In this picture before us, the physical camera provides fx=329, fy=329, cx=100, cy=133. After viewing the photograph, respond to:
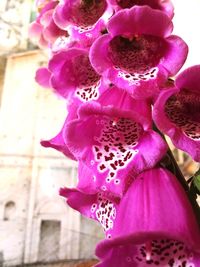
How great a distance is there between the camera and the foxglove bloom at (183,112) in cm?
34

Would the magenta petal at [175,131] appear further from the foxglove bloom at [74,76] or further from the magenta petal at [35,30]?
the magenta petal at [35,30]

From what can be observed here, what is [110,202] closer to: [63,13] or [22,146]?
[63,13]

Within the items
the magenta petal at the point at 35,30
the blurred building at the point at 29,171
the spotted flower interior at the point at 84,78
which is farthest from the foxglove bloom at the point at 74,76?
the blurred building at the point at 29,171

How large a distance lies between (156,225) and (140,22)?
207 millimetres

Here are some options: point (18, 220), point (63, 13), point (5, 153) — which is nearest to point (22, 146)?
point (5, 153)

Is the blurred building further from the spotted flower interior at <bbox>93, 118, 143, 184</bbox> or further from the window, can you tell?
the spotted flower interior at <bbox>93, 118, 143, 184</bbox>

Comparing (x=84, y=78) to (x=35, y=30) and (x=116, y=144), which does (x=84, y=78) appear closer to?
(x=116, y=144)

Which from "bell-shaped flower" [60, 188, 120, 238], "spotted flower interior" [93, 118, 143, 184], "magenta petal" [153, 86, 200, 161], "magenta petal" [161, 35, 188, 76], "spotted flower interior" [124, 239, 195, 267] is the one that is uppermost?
"magenta petal" [161, 35, 188, 76]

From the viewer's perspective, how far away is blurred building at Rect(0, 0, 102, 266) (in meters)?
0.88

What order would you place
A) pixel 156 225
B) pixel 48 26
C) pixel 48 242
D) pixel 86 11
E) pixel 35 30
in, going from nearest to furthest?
1. pixel 156 225
2. pixel 86 11
3. pixel 48 26
4. pixel 35 30
5. pixel 48 242

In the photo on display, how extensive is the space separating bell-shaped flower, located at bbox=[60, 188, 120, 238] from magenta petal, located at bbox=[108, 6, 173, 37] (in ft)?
0.66

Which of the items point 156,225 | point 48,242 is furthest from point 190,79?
point 48,242

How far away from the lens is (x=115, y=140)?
0.39 metres

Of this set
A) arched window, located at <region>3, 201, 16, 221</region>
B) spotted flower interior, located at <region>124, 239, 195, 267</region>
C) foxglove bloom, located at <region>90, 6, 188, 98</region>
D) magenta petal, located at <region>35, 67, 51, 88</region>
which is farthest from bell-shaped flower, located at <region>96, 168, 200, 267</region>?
arched window, located at <region>3, 201, 16, 221</region>
